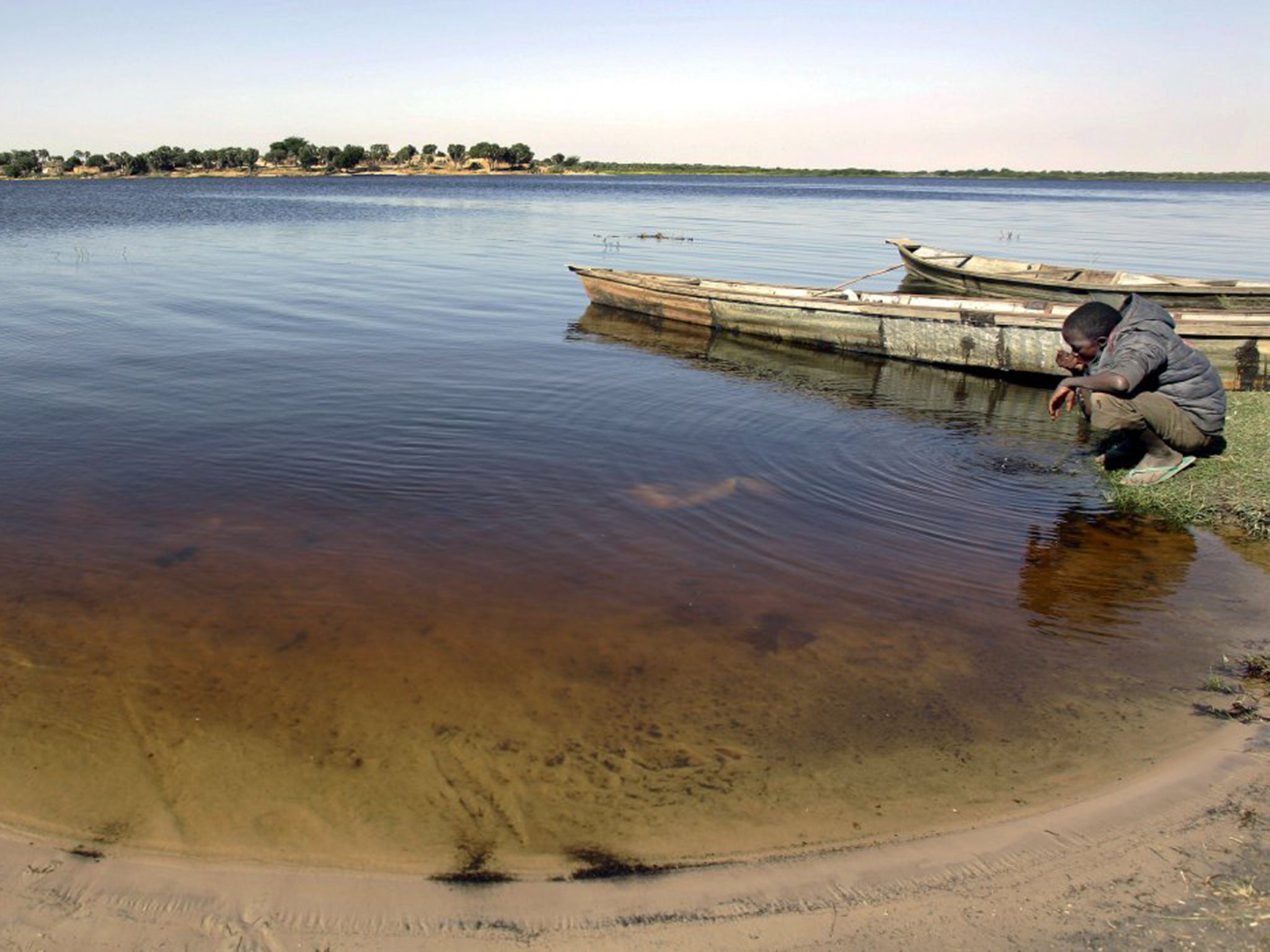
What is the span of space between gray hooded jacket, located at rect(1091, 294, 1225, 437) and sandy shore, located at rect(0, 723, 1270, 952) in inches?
192

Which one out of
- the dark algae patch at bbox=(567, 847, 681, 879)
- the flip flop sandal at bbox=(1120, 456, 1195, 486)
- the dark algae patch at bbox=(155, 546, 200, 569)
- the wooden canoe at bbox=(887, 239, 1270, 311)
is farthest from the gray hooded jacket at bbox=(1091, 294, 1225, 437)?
the dark algae patch at bbox=(155, 546, 200, 569)

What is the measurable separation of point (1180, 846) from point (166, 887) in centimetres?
431

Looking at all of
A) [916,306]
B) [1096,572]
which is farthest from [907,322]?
[1096,572]

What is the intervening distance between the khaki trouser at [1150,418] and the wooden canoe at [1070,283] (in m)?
7.45

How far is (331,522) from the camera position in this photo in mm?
7707

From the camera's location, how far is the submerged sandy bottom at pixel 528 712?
4176mm

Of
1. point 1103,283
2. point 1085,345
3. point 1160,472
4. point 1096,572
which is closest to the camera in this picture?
point 1096,572

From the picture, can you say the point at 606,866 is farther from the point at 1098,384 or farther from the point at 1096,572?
the point at 1098,384

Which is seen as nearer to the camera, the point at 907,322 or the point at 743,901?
the point at 743,901

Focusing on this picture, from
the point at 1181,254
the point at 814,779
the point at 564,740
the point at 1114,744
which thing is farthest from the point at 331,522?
the point at 1181,254

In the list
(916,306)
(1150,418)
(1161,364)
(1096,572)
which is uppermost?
(1161,364)

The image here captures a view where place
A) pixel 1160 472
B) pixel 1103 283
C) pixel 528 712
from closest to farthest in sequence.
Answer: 1. pixel 528 712
2. pixel 1160 472
3. pixel 1103 283

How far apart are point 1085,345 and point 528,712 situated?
6.36 m

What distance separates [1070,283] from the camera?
1716cm
